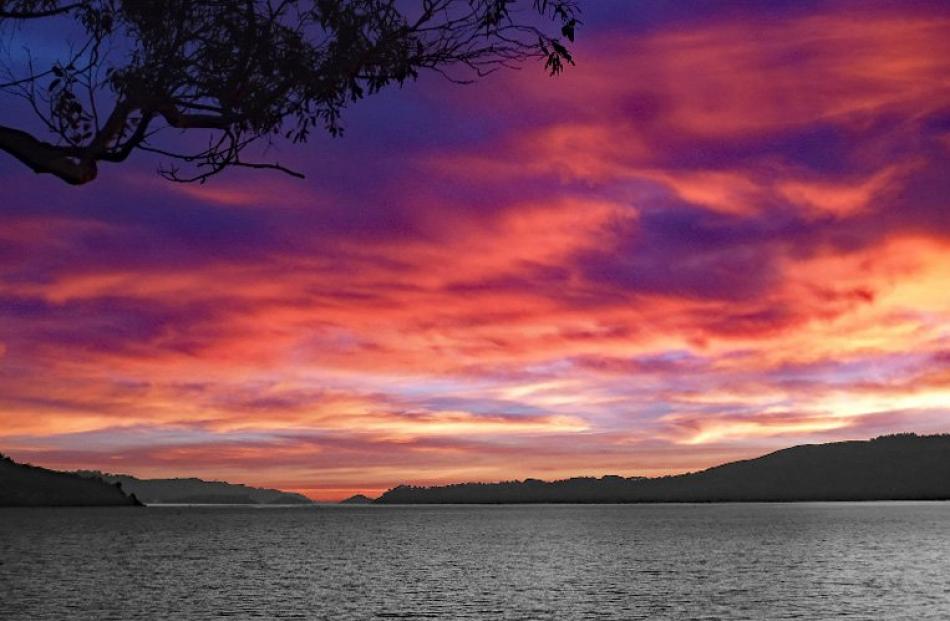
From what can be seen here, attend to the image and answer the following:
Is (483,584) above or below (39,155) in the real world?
below

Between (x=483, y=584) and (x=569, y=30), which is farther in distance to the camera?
(x=483, y=584)

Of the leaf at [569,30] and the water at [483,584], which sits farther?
the water at [483,584]

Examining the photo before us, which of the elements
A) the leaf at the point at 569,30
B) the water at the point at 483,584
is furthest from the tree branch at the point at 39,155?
the water at the point at 483,584

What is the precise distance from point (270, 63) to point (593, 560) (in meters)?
130

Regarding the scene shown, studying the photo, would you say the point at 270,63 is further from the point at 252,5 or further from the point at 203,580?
the point at 203,580

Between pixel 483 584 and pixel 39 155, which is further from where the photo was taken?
pixel 483 584

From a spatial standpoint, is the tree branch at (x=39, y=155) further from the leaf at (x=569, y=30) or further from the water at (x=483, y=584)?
the water at (x=483, y=584)

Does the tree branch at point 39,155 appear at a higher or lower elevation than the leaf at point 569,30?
lower

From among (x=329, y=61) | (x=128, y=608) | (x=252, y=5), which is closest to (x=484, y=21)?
(x=329, y=61)

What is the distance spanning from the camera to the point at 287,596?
89312 mm

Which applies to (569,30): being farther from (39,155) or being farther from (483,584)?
(483,584)

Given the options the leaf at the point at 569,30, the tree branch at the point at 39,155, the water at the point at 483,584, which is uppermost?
the leaf at the point at 569,30

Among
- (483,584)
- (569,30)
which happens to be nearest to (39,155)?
(569,30)

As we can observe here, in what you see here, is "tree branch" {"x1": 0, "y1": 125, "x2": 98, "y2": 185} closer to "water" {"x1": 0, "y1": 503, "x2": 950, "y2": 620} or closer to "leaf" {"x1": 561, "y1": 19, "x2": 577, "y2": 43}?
"leaf" {"x1": 561, "y1": 19, "x2": 577, "y2": 43}
